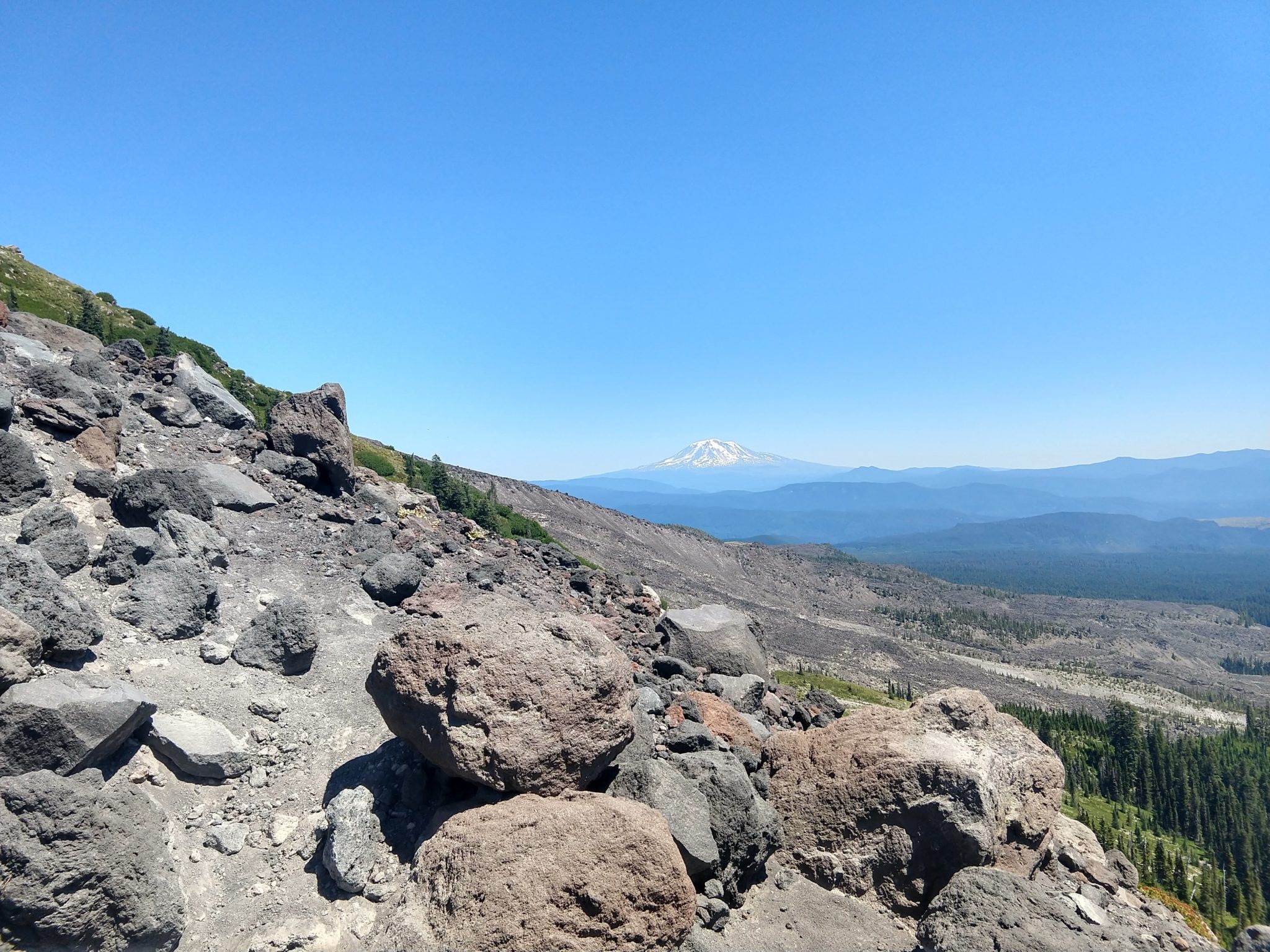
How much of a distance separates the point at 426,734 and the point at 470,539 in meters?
12.7

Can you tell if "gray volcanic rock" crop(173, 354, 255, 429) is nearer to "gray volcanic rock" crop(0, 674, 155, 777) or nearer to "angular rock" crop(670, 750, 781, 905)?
"gray volcanic rock" crop(0, 674, 155, 777)

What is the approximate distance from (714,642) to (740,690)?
5.25 ft

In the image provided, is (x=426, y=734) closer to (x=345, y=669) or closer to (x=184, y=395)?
(x=345, y=669)

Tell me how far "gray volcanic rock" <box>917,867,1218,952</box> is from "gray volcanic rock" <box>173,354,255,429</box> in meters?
22.0

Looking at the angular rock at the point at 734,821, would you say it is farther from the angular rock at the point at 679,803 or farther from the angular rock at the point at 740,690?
the angular rock at the point at 740,690

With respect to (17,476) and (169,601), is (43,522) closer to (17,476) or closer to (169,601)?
(17,476)

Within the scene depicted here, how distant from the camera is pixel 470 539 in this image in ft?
67.9

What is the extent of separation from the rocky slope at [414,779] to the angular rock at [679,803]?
43 mm

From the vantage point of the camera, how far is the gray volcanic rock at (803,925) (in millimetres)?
8445

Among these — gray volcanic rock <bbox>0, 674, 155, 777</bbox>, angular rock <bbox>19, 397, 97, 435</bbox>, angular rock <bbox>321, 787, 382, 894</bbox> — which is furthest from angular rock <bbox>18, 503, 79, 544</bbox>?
angular rock <bbox>321, 787, 382, 894</bbox>

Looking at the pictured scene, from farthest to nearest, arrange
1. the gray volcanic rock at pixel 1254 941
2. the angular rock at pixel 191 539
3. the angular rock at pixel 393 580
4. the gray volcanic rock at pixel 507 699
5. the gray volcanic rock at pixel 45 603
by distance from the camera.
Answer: the angular rock at pixel 393 580 < the angular rock at pixel 191 539 < the gray volcanic rock at pixel 45 603 < the gray volcanic rock at pixel 507 699 < the gray volcanic rock at pixel 1254 941

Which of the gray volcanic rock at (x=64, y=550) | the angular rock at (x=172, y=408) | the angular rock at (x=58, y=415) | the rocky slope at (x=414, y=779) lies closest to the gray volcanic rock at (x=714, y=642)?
the rocky slope at (x=414, y=779)

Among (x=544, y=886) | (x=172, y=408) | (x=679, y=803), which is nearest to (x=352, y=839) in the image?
(x=544, y=886)

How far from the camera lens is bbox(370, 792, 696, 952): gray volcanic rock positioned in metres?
6.70
